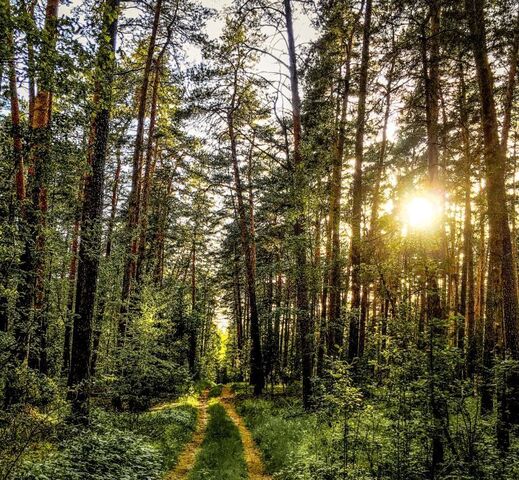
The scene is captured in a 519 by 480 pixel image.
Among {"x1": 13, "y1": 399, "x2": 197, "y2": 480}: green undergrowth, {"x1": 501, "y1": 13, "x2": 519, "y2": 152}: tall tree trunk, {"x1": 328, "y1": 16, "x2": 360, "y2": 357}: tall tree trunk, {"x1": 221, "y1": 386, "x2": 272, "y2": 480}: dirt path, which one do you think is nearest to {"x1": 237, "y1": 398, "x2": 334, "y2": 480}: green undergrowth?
{"x1": 221, "y1": 386, "x2": 272, "y2": 480}: dirt path

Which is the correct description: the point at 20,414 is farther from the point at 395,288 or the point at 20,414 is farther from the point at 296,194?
the point at 296,194

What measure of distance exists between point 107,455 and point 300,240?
25.0ft

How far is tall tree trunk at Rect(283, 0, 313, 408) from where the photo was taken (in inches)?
449

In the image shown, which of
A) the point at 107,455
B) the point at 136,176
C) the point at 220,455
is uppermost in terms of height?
the point at 136,176

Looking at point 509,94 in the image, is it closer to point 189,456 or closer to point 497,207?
point 497,207

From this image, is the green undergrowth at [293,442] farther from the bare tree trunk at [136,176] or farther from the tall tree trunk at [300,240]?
the bare tree trunk at [136,176]

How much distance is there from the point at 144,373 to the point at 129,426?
5.29 ft

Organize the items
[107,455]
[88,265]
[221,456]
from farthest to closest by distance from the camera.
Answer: [221,456] → [88,265] → [107,455]

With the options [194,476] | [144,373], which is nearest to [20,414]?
[194,476]

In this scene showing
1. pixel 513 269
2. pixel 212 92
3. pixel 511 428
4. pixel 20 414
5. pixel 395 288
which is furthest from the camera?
pixel 212 92

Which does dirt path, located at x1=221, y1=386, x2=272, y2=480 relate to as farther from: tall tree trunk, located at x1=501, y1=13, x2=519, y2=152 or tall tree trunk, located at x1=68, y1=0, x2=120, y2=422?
tall tree trunk, located at x1=501, y1=13, x2=519, y2=152

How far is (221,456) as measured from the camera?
9.20 meters

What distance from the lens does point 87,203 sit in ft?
27.4

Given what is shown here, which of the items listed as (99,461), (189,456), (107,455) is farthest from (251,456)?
(99,461)
